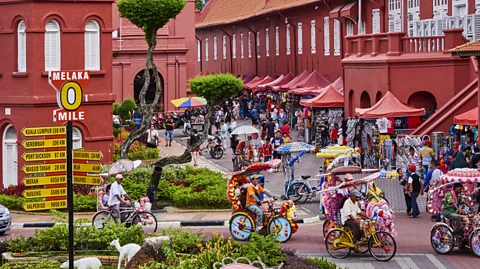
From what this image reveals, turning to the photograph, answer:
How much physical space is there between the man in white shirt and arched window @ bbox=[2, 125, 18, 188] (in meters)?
8.46

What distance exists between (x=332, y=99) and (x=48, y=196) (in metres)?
28.8

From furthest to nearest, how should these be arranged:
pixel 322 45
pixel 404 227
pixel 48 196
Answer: pixel 322 45 → pixel 404 227 → pixel 48 196

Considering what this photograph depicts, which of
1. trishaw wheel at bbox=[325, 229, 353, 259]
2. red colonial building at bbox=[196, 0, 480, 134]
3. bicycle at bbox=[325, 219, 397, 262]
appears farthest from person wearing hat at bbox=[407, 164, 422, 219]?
red colonial building at bbox=[196, 0, 480, 134]

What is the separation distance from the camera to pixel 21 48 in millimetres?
30500

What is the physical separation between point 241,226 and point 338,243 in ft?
7.92

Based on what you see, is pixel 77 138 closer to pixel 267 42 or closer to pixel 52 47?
pixel 52 47

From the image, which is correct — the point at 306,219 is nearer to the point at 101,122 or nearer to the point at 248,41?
the point at 101,122

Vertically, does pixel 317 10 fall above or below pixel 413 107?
above

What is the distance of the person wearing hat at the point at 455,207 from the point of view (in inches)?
792

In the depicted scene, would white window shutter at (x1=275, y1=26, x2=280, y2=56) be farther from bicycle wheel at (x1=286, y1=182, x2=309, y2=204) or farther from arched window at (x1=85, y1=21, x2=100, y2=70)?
bicycle wheel at (x1=286, y1=182, x2=309, y2=204)

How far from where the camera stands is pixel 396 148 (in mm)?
33156

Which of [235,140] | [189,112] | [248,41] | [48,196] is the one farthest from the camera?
[248,41]

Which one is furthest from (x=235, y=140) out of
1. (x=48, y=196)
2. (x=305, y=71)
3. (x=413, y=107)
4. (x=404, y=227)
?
(x=48, y=196)

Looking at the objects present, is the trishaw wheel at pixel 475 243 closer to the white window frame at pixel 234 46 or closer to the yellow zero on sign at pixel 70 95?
the yellow zero on sign at pixel 70 95
